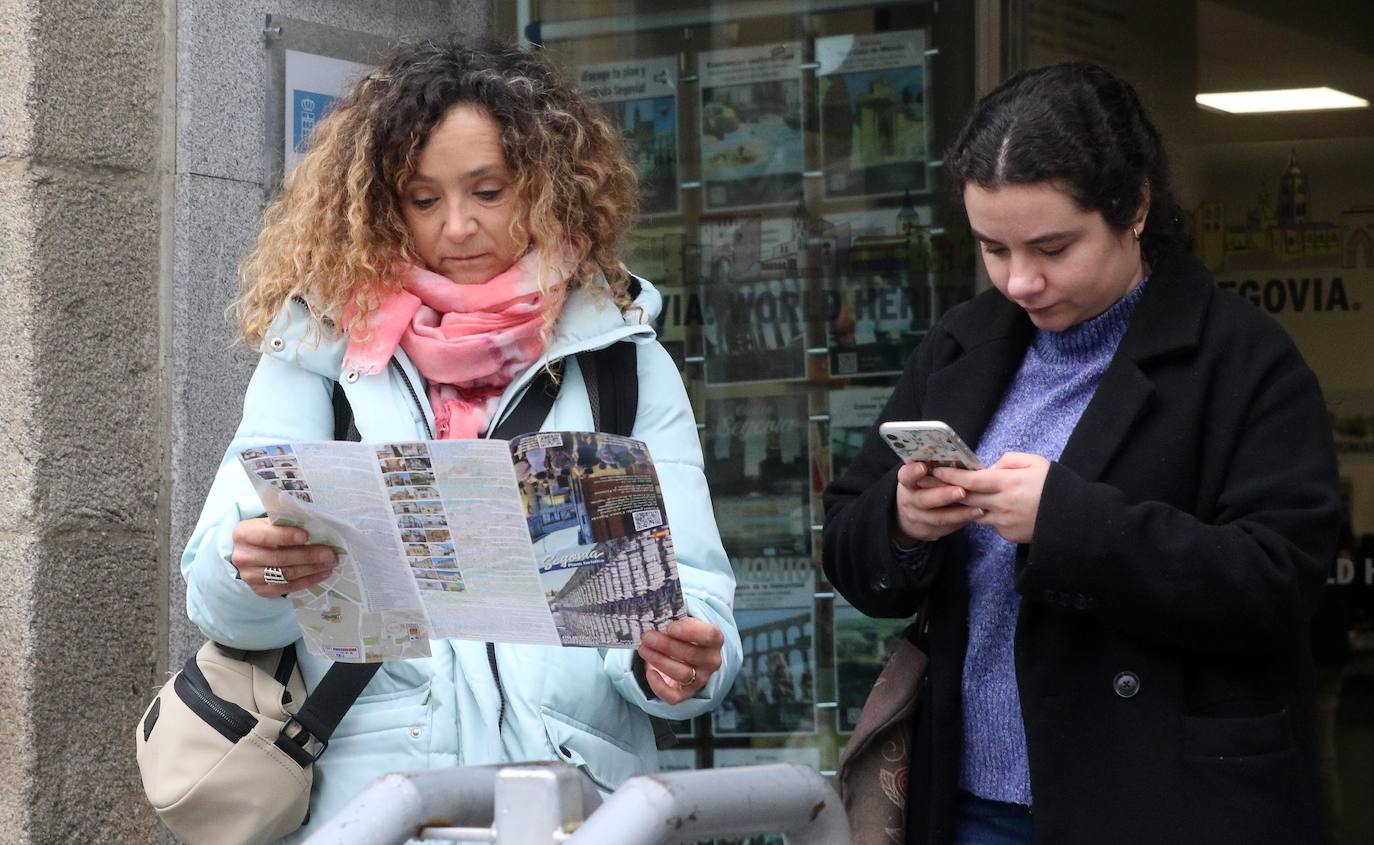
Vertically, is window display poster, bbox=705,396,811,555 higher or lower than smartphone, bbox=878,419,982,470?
lower

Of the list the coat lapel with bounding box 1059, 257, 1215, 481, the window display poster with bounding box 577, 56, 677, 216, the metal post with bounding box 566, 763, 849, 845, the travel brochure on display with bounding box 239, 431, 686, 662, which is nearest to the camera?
the metal post with bounding box 566, 763, 849, 845

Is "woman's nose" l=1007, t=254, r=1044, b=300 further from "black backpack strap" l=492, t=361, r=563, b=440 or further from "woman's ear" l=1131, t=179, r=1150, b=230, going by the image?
"black backpack strap" l=492, t=361, r=563, b=440

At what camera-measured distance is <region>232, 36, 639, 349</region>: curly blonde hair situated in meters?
2.65

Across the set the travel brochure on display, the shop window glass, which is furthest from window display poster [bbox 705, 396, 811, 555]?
the travel brochure on display

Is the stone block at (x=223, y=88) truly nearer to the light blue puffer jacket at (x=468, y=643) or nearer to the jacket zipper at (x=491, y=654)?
the light blue puffer jacket at (x=468, y=643)

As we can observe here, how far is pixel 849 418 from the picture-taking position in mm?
5129

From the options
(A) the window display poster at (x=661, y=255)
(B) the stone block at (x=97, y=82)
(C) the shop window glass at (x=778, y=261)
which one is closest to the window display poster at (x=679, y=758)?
(C) the shop window glass at (x=778, y=261)

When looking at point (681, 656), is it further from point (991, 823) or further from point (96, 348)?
point (96, 348)

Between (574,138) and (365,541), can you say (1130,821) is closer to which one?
(365,541)

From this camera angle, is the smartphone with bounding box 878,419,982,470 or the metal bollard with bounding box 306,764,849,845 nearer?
the metal bollard with bounding box 306,764,849,845

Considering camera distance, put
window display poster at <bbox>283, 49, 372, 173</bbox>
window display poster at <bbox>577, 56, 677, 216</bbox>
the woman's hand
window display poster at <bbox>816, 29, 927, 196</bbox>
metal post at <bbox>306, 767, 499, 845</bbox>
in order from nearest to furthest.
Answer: metal post at <bbox>306, 767, 499, 845</bbox>, the woman's hand, window display poster at <bbox>283, 49, 372, 173</bbox>, window display poster at <bbox>816, 29, 927, 196</bbox>, window display poster at <bbox>577, 56, 677, 216</bbox>

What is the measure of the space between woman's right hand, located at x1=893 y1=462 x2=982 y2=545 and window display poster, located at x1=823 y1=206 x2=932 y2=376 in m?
2.58

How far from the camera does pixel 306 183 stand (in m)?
2.86

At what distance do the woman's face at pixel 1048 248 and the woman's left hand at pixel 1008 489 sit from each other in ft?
0.85
